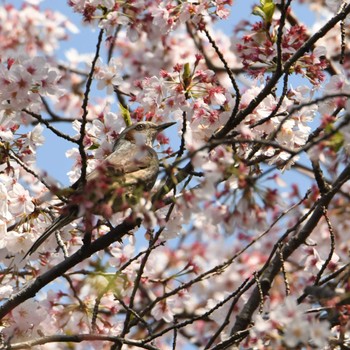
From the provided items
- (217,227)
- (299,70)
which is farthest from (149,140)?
(217,227)

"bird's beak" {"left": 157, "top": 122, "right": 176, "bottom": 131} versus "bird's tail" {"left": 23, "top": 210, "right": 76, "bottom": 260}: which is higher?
"bird's beak" {"left": 157, "top": 122, "right": 176, "bottom": 131}

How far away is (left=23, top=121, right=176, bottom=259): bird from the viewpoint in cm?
287

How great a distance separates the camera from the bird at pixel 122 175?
287 centimetres

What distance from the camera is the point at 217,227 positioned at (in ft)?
10.3

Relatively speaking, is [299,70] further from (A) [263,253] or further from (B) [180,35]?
(B) [180,35]

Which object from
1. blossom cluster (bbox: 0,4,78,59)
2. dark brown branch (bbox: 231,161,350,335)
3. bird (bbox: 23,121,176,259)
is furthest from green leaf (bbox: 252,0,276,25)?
blossom cluster (bbox: 0,4,78,59)

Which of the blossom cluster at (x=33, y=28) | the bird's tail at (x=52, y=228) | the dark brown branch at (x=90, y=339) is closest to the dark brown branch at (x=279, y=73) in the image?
the bird's tail at (x=52, y=228)

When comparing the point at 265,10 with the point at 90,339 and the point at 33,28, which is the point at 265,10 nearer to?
the point at 90,339

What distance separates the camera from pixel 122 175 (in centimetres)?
300

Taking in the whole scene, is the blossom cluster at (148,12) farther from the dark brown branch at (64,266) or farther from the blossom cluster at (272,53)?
the dark brown branch at (64,266)

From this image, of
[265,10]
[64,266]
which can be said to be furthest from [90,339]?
[265,10]

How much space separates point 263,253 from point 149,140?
2876mm

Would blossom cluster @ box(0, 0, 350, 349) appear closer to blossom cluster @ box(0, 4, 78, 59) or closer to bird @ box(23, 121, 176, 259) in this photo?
bird @ box(23, 121, 176, 259)

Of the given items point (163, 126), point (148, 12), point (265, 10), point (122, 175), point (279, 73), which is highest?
point (148, 12)
